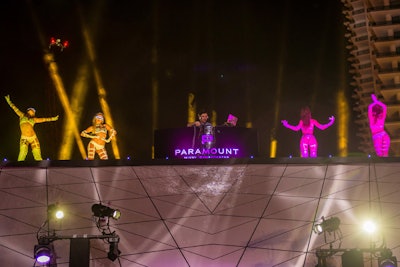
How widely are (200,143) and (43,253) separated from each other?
326 inches

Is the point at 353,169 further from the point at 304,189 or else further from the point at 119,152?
the point at 119,152

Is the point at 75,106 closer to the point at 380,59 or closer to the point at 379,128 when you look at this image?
the point at 379,128

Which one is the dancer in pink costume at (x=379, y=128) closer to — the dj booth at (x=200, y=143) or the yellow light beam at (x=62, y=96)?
the dj booth at (x=200, y=143)

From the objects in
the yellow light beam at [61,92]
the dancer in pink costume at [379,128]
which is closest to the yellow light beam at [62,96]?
the yellow light beam at [61,92]

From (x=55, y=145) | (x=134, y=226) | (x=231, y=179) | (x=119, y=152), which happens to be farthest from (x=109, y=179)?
(x=119, y=152)

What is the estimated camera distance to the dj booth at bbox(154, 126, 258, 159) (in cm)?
1498

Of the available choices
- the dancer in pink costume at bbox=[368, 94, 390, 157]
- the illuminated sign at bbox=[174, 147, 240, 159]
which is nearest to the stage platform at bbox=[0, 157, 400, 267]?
the illuminated sign at bbox=[174, 147, 240, 159]

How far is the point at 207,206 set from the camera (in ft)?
34.2

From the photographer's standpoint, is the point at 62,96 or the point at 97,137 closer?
the point at 97,137

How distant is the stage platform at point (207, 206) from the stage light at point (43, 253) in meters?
1.25

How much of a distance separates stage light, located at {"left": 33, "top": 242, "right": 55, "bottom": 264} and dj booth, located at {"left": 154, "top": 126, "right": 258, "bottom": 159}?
25.6 ft

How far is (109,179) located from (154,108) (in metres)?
13.1

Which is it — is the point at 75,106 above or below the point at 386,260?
above

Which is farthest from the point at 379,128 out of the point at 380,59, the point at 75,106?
the point at 380,59
